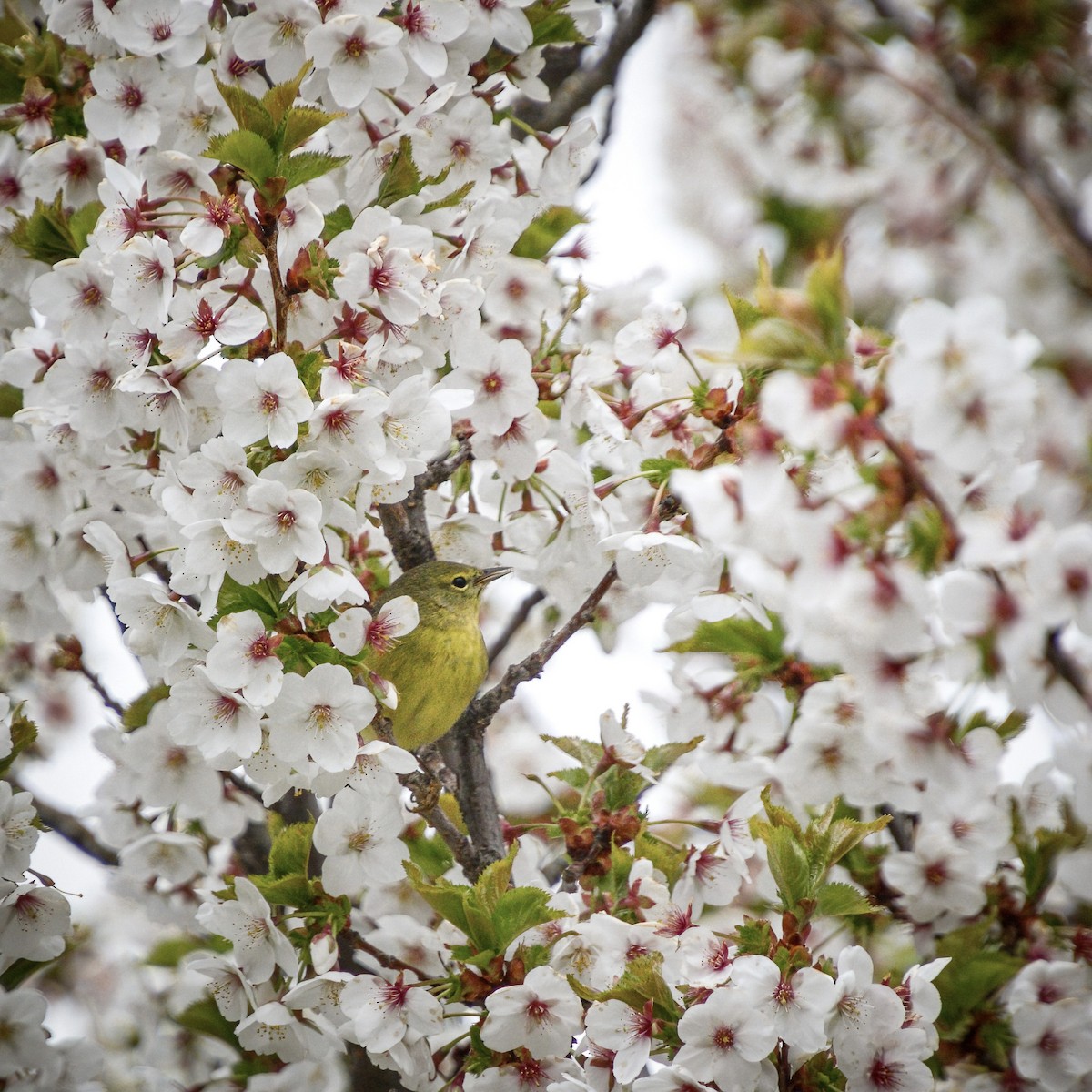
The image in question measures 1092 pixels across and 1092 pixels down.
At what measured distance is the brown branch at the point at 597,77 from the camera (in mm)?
3904

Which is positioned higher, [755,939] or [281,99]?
[281,99]

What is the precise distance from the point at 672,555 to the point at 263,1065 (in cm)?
186

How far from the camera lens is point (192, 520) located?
2.21 metres

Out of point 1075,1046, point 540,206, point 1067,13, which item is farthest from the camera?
point 1067,13

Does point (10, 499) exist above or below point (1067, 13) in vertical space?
below

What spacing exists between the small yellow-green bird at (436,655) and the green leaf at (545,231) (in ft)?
3.36

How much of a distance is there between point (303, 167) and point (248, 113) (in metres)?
0.14

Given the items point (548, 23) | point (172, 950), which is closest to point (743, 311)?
point (548, 23)

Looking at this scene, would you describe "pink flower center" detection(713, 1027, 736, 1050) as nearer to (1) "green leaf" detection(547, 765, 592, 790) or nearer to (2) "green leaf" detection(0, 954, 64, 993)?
(1) "green leaf" detection(547, 765, 592, 790)

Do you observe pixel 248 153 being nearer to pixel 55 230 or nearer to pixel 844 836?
pixel 55 230

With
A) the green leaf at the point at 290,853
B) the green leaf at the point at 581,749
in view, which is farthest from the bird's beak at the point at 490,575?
the green leaf at the point at 290,853

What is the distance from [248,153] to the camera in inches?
88.0

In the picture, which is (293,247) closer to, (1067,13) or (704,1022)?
(704,1022)

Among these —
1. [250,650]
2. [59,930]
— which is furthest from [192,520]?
[59,930]
